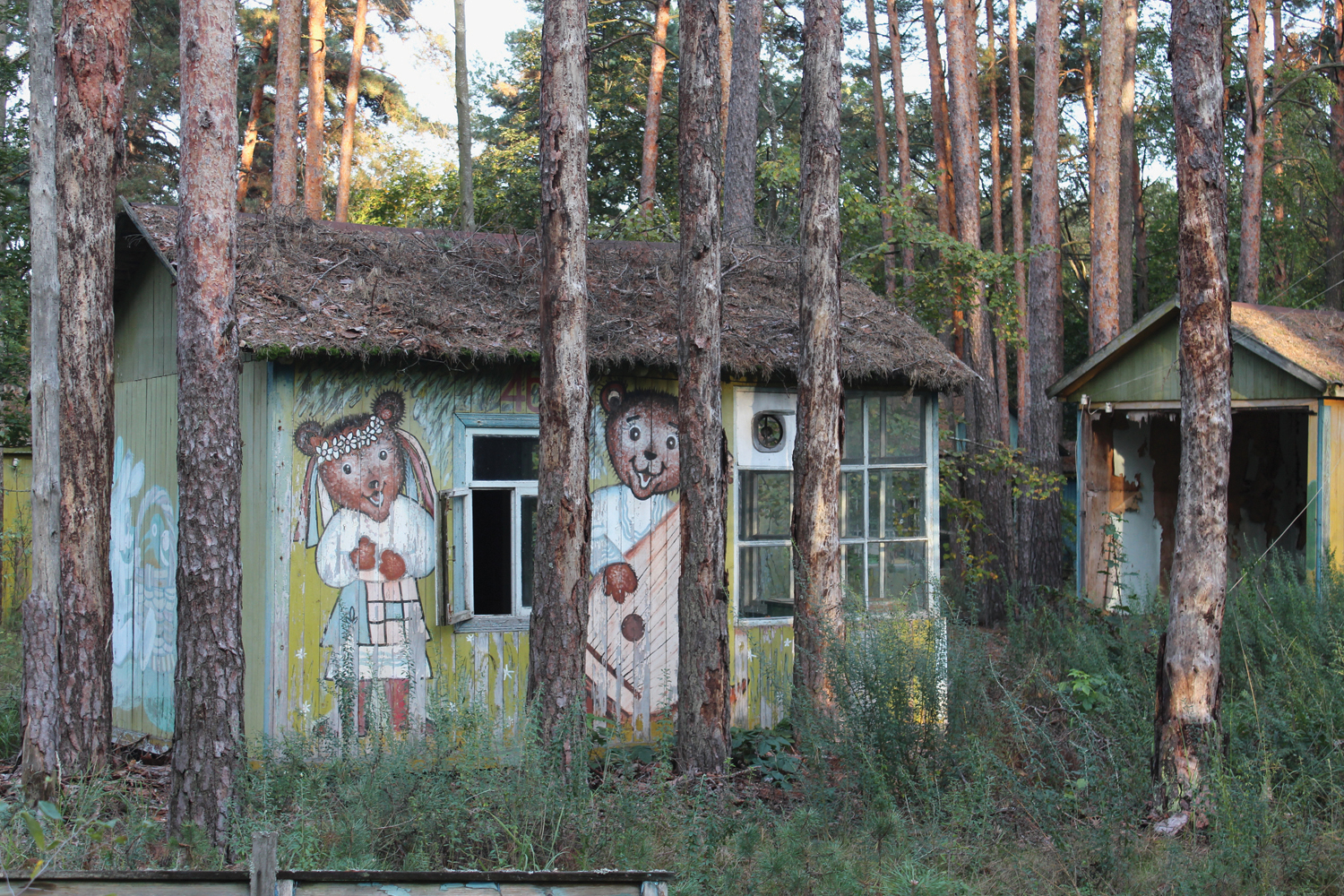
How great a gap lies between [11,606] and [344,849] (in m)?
11.3

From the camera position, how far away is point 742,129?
45.4 ft

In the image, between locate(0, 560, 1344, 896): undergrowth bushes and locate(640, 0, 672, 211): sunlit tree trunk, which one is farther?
locate(640, 0, 672, 211): sunlit tree trunk

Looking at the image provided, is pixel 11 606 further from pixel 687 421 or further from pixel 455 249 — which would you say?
pixel 687 421

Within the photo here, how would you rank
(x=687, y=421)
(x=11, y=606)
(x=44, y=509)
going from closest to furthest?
(x=44, y=509)
(x=687, y=421)
(x=11, y=606)

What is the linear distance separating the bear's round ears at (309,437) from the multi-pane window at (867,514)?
10.7 feet

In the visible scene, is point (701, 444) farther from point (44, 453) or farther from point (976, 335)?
point (976, 335)

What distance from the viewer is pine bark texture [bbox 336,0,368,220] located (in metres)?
20.0

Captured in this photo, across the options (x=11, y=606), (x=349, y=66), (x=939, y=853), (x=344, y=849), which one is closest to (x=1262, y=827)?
(x=939, y=853)

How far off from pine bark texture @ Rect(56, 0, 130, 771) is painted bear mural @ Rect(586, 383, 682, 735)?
3366mm

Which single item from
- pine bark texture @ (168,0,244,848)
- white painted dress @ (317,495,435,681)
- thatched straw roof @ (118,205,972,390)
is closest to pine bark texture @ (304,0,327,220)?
thatched straw roof @ (118,205,972,390)

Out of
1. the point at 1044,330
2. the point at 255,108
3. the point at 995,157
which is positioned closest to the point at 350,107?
the point at 255,108

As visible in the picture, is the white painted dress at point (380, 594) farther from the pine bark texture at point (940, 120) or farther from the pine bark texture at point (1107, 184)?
the pine bark texture at point (940, 120)

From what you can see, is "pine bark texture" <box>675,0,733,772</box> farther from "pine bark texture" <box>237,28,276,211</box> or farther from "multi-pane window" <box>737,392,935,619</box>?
"pine bark texture" <box>237,28,276,211</box>

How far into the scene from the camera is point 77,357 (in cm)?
680
